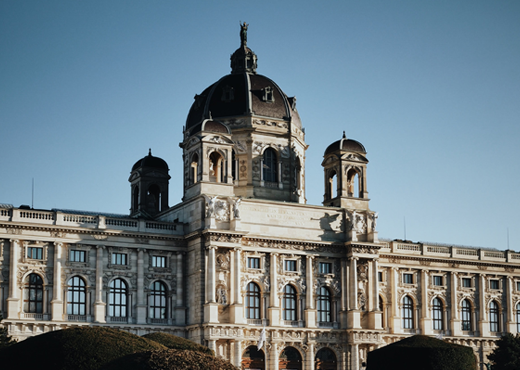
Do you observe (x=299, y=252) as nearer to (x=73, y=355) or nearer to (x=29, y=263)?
(x=29, y=263)

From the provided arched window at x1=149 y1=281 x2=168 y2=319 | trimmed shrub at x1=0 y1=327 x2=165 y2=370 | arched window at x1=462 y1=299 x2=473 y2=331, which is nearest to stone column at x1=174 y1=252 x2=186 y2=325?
arched window at x1=149 y1=281 x2=168 y2=319

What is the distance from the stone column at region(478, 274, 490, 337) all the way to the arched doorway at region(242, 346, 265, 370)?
939 inches

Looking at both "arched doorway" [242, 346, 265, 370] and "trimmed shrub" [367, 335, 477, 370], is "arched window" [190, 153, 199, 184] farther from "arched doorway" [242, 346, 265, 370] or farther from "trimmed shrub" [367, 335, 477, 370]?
"trimmed shrub" [367, 335, 477, 370]

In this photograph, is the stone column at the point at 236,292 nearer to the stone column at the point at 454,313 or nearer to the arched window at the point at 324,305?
the arched window at the point at 324,305

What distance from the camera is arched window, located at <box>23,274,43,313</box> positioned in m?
63.6

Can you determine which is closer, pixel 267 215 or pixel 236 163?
pixel 267 215

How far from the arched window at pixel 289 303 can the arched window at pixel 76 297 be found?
16091 millimetres

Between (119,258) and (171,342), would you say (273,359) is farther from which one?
(171,342)

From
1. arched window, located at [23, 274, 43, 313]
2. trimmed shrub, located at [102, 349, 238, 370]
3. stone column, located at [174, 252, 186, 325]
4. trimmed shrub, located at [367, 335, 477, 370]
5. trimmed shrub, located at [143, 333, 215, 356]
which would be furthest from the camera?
stone column, located at [174, 252, 186, 325]

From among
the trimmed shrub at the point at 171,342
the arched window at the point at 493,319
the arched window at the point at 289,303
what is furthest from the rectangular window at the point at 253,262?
the arched window at the point at 493,319

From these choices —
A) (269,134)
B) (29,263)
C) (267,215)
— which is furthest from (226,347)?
(269,134)

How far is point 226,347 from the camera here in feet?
218

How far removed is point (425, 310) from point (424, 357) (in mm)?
24498

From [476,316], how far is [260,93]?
28793 mm
